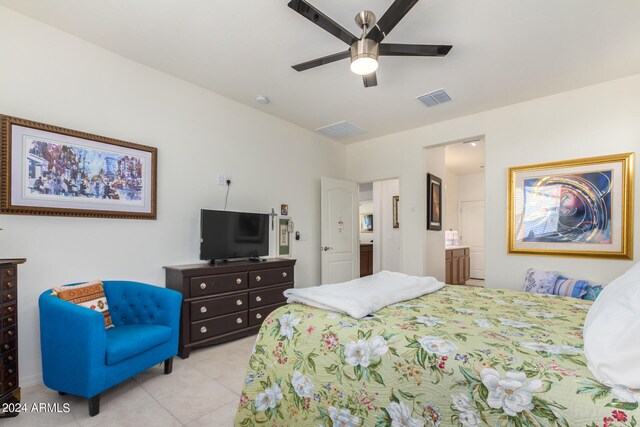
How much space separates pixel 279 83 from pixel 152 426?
313 centimetres

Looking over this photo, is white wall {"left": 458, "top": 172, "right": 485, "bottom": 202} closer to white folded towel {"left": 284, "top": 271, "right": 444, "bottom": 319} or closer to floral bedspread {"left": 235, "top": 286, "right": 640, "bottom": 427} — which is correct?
white folded towel {"left": 284, "top": 271, "right": 444, "bottom": 319}

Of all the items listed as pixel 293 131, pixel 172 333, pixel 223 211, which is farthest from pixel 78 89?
pixel 293 131

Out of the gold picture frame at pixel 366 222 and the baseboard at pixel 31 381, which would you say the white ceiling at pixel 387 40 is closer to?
the baseboard at pixel 31 381

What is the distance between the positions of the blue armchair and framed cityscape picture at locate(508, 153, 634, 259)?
150 inches

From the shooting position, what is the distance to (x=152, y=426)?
1897 millimetres

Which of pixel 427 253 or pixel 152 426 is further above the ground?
pixel 427 253

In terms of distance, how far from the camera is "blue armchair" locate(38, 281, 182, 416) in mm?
1969

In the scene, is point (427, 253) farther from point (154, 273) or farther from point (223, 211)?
point (154, 273)

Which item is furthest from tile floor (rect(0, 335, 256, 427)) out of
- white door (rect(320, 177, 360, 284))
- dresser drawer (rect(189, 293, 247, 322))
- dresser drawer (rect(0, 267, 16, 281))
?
white door (rect(320, 177, 360, 284))

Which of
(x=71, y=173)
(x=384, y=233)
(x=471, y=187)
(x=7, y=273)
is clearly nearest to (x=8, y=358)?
(x=7, y=273)

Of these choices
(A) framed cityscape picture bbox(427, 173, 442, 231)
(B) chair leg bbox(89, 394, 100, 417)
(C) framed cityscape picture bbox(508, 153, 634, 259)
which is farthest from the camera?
(A) framed cityscape picture bbox(427, 173, 442, 231)

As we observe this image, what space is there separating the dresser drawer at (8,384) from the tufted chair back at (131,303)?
0.65 m

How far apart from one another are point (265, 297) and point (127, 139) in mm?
2154

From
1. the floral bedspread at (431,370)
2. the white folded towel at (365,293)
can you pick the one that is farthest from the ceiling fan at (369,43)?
the floral bedspread at (431,370)
